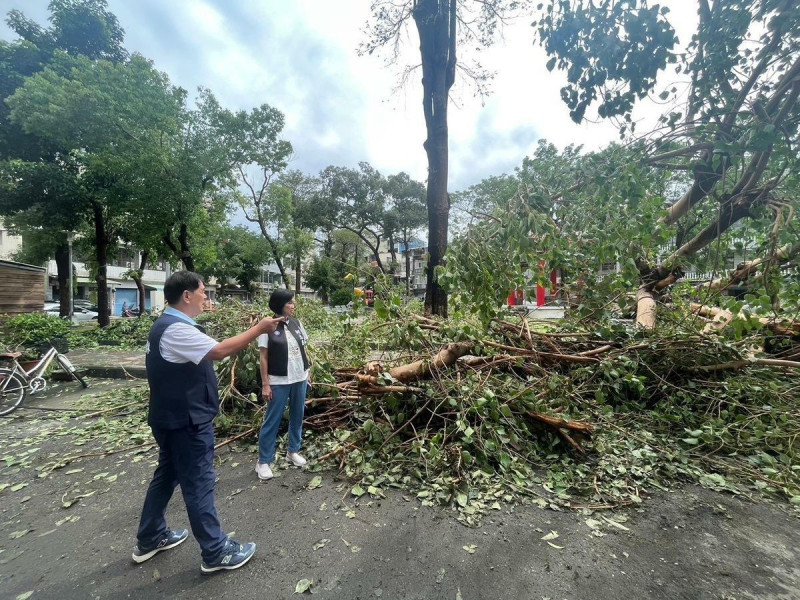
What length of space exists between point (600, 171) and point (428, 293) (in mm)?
4011

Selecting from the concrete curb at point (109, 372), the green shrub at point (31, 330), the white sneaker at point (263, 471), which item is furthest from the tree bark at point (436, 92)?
the green shrub at point (31, 330)

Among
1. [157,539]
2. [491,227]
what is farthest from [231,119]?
[157,539]

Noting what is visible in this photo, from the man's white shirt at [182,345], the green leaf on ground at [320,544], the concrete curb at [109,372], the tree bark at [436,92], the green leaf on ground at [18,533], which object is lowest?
the green leaf on ground at [18,533]

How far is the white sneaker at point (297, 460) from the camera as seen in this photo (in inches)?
132

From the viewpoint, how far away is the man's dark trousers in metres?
2.11

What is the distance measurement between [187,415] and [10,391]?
16.9 ft

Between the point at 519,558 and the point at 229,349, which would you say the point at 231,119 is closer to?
the point at 229,349

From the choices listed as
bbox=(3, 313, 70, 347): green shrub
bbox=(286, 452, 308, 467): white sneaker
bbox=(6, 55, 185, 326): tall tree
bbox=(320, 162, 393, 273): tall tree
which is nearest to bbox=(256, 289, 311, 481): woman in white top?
bbox=(286, 452, 308, 467): white sneaker

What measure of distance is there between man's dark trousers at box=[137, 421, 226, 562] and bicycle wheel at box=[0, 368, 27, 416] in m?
4.71

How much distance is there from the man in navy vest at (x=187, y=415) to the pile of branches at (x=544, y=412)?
1.20m

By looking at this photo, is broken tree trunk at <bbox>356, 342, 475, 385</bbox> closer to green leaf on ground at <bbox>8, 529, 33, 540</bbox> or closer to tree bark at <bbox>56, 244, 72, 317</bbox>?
green leaf on ground at <bbox>8, 529, 33, 540</bbox>

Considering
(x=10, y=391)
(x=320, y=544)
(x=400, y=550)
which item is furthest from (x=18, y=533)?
(x=10, y=391)

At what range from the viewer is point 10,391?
5156 millimetres

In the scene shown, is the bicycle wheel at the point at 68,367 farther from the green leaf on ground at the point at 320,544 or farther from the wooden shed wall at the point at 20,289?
the green leaf on ground at the point at 320,544
